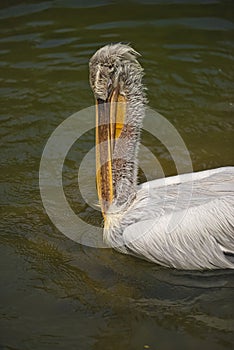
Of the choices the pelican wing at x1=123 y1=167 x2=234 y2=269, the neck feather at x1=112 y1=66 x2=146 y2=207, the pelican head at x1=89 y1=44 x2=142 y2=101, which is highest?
the pelican head at x1=89 y1=44 x2=142 y2=101

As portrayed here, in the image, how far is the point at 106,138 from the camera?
452 centimetres

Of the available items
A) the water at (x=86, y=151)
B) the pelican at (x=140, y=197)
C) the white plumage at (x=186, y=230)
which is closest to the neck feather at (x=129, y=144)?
the pelican at (x=140, y=197)

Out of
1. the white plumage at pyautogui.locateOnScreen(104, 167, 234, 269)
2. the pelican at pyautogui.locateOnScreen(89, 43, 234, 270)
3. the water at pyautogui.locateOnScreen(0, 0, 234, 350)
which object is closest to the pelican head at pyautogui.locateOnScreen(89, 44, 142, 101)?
the pelican at pyautogui.locateOnScreen(89, 43, 234, 270)

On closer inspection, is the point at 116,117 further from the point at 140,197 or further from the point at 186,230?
the point at 186,230

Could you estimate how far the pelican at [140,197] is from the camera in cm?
430

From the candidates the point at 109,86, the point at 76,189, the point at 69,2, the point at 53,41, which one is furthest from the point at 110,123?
the point at 69,2

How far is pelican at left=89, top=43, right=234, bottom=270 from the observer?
4.30m

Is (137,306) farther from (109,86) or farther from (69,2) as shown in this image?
(69,2)

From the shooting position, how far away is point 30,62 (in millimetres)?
7043

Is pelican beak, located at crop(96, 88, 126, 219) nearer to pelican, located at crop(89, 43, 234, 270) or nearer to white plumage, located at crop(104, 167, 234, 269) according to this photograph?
pelican, located at crop(89, 43, 234, 270)

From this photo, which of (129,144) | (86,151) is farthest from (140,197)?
(86,151)

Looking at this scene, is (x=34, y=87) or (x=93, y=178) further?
(x=34, y=87)

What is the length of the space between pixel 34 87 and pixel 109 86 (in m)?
2.27

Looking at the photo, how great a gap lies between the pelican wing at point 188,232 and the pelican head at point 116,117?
0.33 metres
